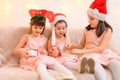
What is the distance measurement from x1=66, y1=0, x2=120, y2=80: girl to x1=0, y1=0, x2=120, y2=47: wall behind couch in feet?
1.94

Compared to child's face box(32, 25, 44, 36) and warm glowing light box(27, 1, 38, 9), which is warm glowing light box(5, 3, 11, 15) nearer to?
warm glowing light box(27, 1, 38, 9)

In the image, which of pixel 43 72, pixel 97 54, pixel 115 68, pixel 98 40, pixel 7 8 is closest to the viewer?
pixel 43 72

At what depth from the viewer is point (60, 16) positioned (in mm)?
2270

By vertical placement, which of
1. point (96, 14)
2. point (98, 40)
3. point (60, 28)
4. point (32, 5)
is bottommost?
point (98, 40)

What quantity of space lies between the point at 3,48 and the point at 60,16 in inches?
21.8

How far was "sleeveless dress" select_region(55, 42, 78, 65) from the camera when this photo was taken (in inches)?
85.0

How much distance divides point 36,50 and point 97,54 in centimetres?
50

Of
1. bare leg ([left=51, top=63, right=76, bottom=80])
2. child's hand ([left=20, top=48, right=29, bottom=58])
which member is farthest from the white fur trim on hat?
child's hand ([left=20, top=48, right=29, bottom=58])

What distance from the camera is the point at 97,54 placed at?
2.12 m

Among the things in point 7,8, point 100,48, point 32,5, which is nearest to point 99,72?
point 100,48

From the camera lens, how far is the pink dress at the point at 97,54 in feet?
6.81

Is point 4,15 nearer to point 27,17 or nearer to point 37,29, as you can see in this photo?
point 27,17

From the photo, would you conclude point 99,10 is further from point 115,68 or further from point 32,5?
point 32,5

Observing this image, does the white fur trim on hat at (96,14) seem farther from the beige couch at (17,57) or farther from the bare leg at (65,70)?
the bare leg at (65,70)
